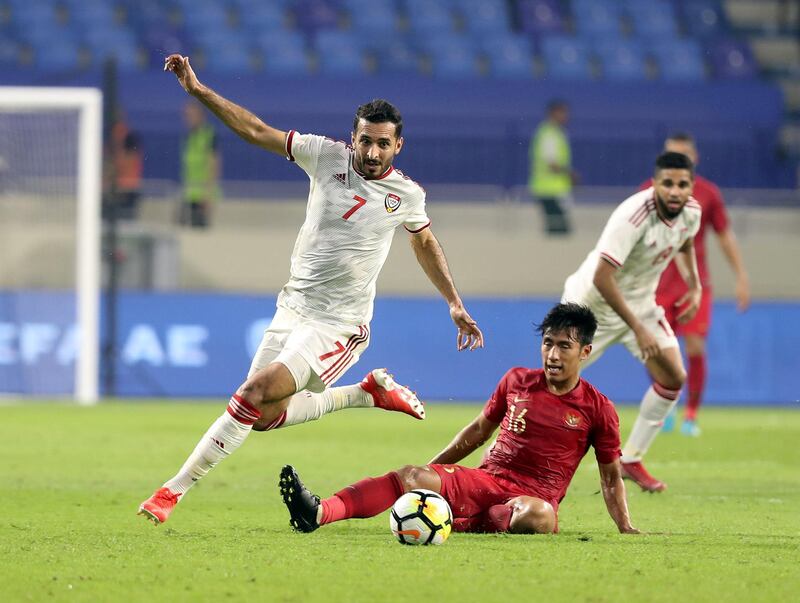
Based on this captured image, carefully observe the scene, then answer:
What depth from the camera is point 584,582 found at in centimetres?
548

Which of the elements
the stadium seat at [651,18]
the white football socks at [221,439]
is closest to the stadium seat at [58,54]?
the stadium seat at [651,18]

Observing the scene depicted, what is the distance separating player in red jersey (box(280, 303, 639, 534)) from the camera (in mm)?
6730

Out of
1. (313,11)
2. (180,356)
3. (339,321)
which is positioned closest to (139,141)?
(180,356)

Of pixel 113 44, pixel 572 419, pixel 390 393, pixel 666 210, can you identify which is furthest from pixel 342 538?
pixel 113 44

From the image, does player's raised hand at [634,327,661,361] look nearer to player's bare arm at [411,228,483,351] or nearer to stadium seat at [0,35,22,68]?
player's bare arm at [411,228,483,351]

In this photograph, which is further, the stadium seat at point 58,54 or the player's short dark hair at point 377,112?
the stadium seat at point 58,54

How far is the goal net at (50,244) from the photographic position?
610 inches

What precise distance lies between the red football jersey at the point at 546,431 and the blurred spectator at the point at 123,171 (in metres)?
Result: 10.3

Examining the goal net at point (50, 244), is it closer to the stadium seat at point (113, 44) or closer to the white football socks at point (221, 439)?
the stadium seat at point (113, 44)

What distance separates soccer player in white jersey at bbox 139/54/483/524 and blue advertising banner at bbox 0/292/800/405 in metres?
8.40

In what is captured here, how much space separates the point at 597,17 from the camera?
23625 millimetres

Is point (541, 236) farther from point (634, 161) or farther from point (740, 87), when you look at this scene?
point (740, 87)

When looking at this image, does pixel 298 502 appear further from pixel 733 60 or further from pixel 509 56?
pixel 733 60

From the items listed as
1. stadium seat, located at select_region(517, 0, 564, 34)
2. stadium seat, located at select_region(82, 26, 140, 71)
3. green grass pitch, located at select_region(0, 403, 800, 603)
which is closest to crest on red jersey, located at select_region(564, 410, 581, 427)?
green grass pitch, located at select_region(0, 403, 800, 603)
